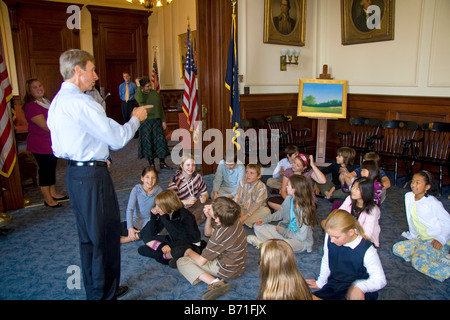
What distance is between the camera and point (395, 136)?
6.39 meters

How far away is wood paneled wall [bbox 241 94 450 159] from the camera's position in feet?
19.2

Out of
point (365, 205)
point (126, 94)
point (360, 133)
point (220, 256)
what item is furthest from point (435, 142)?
point (126, 94)

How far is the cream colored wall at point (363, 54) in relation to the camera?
5.68 metres

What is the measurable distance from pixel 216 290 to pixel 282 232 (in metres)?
1.05

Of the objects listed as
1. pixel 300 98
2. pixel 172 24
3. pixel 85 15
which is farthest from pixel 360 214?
pixel 85 15

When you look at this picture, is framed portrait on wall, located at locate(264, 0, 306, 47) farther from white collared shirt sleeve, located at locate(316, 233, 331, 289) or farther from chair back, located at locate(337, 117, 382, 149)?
white collared shirt sleeve, located at locate(316, 233, 331, 289)

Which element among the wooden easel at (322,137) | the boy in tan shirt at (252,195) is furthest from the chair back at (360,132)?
the boy in tan shirt at (252,195)

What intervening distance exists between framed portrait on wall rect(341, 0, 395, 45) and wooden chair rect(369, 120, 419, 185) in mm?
1551

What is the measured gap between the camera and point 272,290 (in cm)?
185

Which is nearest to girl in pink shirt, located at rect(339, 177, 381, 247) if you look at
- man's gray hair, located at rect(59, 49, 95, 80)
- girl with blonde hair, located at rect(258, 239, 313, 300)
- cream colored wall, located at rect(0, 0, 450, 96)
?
girl with blonde hair, located at rect(258, 239, 313, 300)

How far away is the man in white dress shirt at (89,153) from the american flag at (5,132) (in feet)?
8.48

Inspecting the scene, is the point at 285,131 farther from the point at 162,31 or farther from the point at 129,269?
the point at 162,31

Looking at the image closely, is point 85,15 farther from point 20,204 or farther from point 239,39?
Answer: point 20,204

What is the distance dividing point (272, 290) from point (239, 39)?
205 inches
